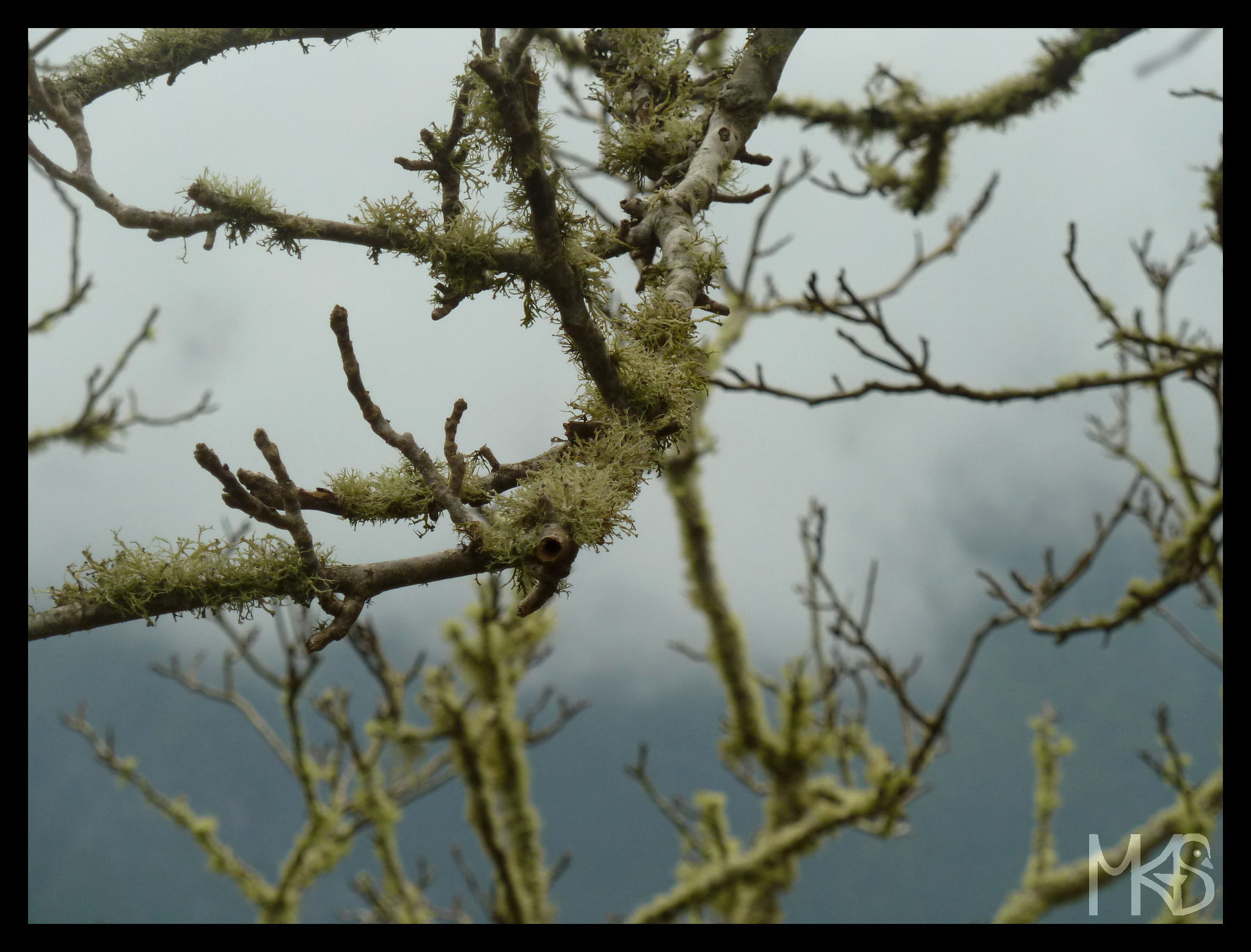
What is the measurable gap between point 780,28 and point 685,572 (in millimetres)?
4863

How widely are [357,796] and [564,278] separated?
5.82 metres

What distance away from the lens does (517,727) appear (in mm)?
6707

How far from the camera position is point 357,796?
6.86 metres

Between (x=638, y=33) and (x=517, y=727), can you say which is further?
(x=517, y=727)

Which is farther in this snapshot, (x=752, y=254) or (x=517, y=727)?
(x=752, y=254)

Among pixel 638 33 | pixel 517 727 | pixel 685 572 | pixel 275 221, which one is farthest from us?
pixel 685 572
